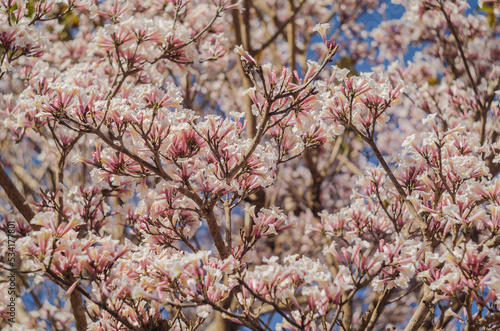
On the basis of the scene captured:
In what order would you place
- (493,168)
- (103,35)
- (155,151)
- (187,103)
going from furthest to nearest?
(187,103), (493,168), (103,35), (155,151)

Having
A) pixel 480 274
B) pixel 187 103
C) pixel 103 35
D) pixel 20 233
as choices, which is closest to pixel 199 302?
pixel 480 274

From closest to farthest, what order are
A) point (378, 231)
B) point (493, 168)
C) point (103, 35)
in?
point (103, 35) < point (378, 231) < point (493, 168)

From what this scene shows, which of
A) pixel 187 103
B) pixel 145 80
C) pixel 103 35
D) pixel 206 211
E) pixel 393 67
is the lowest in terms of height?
pixel 206 211

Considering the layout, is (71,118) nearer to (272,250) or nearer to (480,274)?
(480,274)

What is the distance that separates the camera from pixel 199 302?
6.20 ft

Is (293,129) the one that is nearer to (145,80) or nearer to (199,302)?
(199,302)

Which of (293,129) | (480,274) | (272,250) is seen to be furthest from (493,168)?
(272,250)

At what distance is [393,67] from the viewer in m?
5.33

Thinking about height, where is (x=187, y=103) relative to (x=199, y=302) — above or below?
above

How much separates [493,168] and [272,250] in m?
4.11

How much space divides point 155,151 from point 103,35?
118 cm

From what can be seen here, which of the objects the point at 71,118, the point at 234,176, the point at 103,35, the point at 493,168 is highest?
the point at 103,35

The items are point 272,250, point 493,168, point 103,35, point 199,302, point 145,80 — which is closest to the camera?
point 199,302

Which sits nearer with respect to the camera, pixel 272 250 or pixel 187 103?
pixel 187 103
